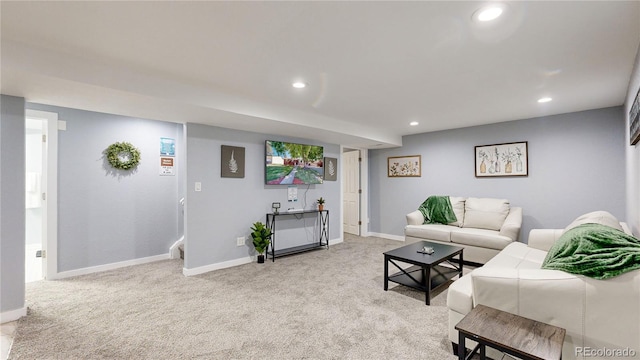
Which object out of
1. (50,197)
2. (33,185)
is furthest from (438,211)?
(33,185)

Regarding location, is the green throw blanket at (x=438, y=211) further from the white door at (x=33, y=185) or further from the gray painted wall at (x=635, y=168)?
the white door at (x=33, y=185)

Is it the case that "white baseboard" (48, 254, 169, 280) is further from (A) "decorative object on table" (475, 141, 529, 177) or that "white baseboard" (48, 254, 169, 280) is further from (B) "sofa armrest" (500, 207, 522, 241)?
(A) "decorative object on table" (475, 141, 529, 177)

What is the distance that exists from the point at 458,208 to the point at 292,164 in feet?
9.66

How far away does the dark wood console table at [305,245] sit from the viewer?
170 inches

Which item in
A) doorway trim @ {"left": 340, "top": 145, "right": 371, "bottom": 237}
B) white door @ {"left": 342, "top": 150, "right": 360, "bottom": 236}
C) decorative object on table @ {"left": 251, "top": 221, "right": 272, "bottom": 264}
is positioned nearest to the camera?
decorative object on table @ {"left": 251, "top": 221, "right": 272, "bottom": 264}

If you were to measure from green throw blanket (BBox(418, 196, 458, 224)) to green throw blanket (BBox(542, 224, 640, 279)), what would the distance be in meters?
2.96

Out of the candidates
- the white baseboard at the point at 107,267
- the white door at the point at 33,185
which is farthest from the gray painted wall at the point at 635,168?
the white door at the point at 33,185

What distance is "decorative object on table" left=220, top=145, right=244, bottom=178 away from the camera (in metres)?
3.93

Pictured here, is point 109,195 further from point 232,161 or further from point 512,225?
point 512,225

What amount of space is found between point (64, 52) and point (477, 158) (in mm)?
5487

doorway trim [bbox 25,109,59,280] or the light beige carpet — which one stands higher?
doorway trim [bbox 25,109,59,280]

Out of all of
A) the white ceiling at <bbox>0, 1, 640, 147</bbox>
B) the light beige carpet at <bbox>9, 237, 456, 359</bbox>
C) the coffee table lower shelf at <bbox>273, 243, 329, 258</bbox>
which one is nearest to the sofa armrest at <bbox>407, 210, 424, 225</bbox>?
the light beige carpet at <bbox>9, 237, 456, 359</bbox>

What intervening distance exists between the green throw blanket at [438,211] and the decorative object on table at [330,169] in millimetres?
1743

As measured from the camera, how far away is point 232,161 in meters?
4.02
